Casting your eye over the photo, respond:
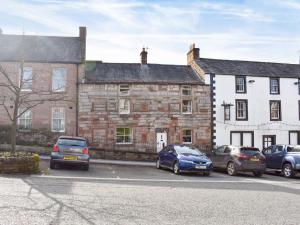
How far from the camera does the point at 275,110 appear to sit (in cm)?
3388

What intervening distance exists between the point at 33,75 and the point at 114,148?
8.62 metres

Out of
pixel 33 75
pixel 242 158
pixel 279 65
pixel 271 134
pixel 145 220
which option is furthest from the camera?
pixel 279 65

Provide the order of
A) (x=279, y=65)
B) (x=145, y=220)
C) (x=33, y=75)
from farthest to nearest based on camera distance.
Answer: (x=279, y=65), (x=33, y=75), (x=145, y=220)

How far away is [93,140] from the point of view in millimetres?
30047

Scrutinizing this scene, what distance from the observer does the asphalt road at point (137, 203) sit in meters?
7.99

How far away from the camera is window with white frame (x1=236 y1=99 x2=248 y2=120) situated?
3275 centimetres

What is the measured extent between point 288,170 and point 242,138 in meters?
12.3

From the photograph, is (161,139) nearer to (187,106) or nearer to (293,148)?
(187,106)

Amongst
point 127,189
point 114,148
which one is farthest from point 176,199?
point 114,148

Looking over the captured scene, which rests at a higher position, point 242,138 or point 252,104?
point 252,104

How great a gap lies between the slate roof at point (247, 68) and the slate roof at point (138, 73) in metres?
1.53

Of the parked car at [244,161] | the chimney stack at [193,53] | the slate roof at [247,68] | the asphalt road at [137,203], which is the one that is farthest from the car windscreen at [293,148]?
the chimney stack at [193,53]

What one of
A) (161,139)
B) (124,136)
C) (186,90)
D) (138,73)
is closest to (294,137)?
(186,90)

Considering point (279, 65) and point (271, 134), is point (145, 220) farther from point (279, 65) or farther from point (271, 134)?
point (279, 65)
